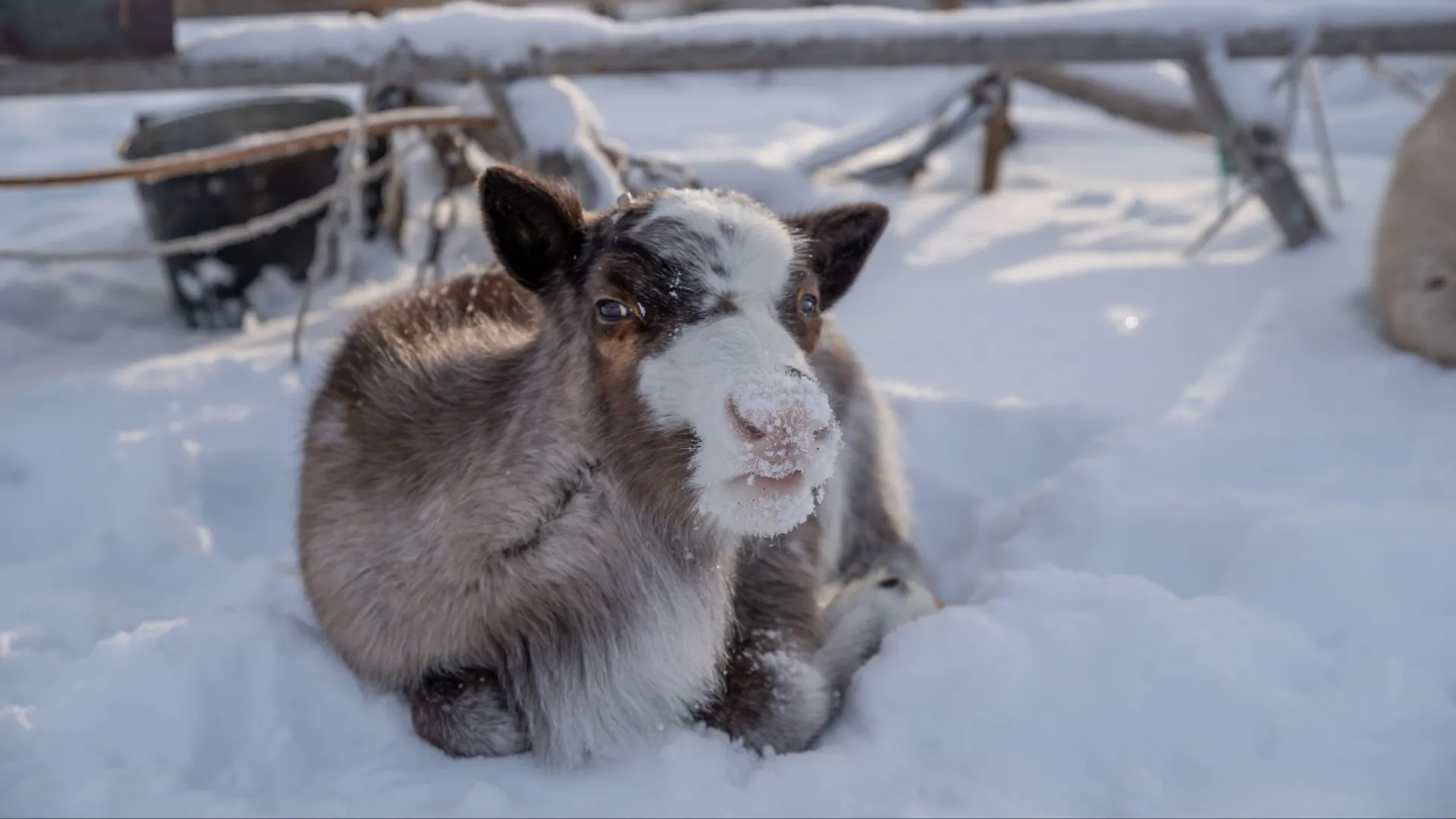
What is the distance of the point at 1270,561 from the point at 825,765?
1.33 meters

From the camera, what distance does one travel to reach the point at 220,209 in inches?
202

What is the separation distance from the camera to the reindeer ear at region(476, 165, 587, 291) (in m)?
2.20

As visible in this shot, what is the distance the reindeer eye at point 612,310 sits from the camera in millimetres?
2115

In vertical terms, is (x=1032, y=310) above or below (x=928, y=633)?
below

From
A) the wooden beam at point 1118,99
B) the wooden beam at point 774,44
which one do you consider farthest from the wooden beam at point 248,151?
the wooden beam at point 1118,99

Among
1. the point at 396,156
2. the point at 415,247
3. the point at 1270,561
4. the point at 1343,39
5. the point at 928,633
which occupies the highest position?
the point at 1343,39

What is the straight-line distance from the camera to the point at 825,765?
237cm

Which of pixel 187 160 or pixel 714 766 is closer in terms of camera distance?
pixel 714 766

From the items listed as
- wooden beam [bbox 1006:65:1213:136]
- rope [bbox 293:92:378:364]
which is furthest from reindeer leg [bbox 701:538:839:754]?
wooden beam [bbox 1006:65:1213:136]

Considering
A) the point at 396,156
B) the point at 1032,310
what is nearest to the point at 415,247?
the point at 396,156

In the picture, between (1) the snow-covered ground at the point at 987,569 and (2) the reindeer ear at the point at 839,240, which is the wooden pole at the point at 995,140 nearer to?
(1) the snow-covered ground at the point at 987,569

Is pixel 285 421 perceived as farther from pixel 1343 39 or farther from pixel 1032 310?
pixel 1343 39

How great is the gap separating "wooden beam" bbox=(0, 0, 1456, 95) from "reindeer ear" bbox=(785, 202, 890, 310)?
7.25 feet

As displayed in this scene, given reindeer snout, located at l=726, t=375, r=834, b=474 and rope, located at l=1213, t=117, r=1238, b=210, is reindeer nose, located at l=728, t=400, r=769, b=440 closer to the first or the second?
reindeer snout, located at l=726, t=375, r=834, b=474
